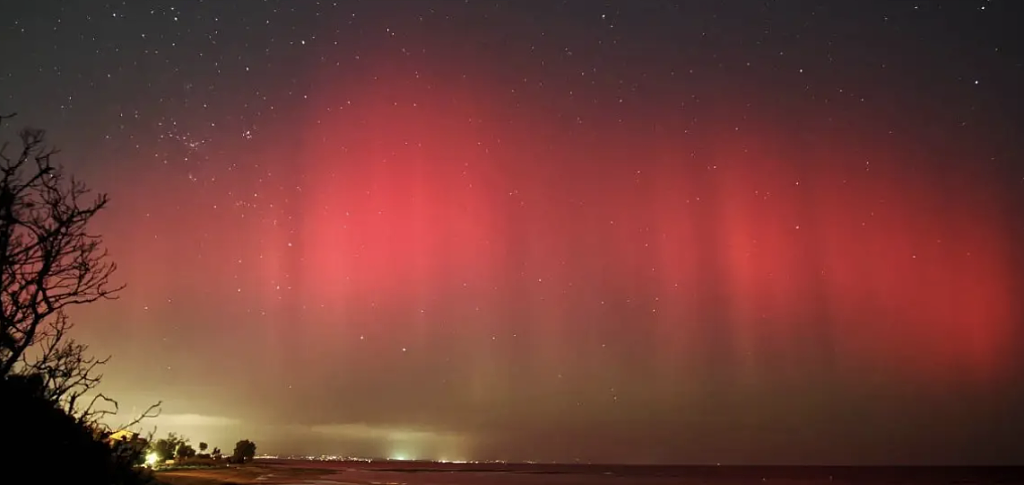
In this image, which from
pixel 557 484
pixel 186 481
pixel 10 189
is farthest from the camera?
pixel 557 484

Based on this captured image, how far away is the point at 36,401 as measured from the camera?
9375 mm

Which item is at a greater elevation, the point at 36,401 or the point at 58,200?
the point at 58,200

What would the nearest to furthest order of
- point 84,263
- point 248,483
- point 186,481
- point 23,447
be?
point 23,447, point 84,263, point 186,481, point 248,483

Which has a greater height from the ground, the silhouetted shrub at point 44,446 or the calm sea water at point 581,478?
the calm sea water at point 581,478

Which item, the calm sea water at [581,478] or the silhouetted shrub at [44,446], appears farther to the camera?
the calm sea water at [581,478]

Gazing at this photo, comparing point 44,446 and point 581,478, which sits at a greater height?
point 581,478

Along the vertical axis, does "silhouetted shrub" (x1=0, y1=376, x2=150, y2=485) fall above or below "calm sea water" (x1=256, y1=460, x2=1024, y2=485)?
below

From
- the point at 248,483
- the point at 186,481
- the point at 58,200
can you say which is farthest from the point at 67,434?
the point at 248,483

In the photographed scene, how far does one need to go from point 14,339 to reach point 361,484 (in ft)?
162

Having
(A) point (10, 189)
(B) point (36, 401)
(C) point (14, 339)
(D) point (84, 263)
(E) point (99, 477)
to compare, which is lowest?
(E) point (99, 477)

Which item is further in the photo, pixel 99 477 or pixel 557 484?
pixel 557 484

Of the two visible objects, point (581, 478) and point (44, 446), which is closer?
point (44, 446)

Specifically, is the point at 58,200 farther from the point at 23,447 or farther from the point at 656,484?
the point at 656,484

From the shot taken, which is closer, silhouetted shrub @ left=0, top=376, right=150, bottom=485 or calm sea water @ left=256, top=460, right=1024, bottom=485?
silhouetted shrub @ left=0, top=376, right=150, bottom=485
